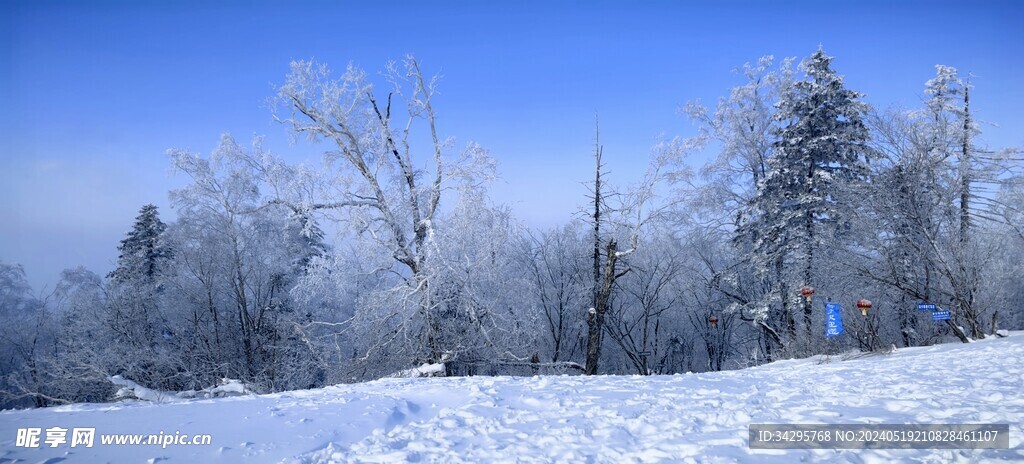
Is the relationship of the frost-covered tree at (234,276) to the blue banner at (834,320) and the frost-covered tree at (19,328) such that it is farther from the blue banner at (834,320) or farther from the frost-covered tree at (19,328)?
the blue banner at (834,320)

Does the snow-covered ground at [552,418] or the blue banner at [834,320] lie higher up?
the blue banner at [834,320]

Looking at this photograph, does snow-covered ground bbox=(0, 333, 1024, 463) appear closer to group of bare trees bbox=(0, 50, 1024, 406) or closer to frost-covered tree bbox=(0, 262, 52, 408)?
group of bare trees bbox=(0, 50, 1024, 406)

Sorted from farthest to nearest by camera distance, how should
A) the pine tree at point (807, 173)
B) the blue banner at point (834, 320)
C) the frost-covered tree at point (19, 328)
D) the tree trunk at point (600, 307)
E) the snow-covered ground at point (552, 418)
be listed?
the frost-covered tree at point (19, 328), the pine tree at point (807, 173), the tree trunk at point (600, 307), the blue banner at point (834, 320), the snow-covered ground at point (552, 418)

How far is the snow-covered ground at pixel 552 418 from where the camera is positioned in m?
4.16

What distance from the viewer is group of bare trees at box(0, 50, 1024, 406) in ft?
41.6

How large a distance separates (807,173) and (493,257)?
34.7 ft

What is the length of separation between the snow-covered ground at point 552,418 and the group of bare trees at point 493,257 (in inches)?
215

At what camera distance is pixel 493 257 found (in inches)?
543

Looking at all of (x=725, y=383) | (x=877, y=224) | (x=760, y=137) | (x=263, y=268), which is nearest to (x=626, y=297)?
(x=760, y=137)

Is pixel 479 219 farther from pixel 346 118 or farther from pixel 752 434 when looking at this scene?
pixel 752 434

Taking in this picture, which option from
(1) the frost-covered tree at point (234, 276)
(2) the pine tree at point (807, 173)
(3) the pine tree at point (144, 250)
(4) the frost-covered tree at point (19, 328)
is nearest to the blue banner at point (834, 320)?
(2) the pine tree at point (807, 173)

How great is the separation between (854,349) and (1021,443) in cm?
836

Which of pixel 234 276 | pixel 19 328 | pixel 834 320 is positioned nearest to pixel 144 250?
pixel 234 276

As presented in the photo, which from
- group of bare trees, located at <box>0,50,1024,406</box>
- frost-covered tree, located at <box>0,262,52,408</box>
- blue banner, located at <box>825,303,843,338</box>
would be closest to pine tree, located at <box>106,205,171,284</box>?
group of bare trees, located at <box>0,50,1024,406</box>
